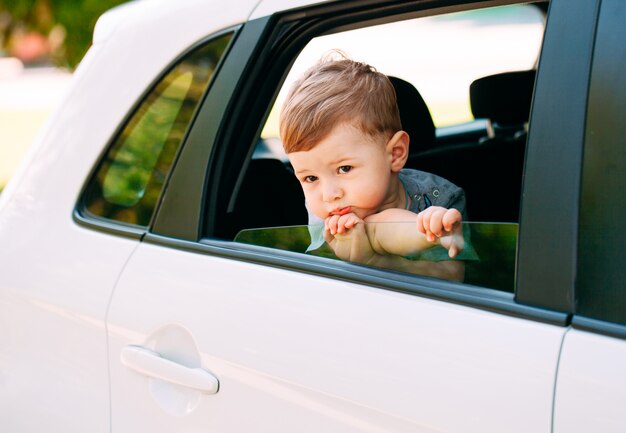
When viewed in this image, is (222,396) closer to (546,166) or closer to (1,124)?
(546,166)

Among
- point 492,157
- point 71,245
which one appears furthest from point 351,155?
point 492,157

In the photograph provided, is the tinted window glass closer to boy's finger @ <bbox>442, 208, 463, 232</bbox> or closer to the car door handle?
boy's finger @ <bbox>442, 208, 463, 232</bbox>

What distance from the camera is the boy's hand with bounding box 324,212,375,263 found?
1780 mm

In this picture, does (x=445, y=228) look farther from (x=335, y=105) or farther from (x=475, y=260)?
(x=335, y=105)

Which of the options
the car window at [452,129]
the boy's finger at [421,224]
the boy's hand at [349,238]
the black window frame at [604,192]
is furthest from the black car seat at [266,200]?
the black window frame at [604,192]

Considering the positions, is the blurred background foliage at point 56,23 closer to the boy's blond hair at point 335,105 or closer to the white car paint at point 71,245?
the white car paint at point 71,245

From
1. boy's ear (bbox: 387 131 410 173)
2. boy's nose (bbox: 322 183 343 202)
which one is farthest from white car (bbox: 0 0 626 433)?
boy's ear (bbox: 387 131 410 173)

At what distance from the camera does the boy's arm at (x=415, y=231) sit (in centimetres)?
163

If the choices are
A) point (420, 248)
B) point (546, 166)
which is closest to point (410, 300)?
point (420, 248)

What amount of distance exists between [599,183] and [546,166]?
92 mm

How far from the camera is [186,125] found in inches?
83.5

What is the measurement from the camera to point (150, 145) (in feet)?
7.55

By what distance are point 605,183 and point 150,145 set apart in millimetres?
1337

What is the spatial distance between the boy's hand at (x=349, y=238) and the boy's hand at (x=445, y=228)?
0.53 feet
